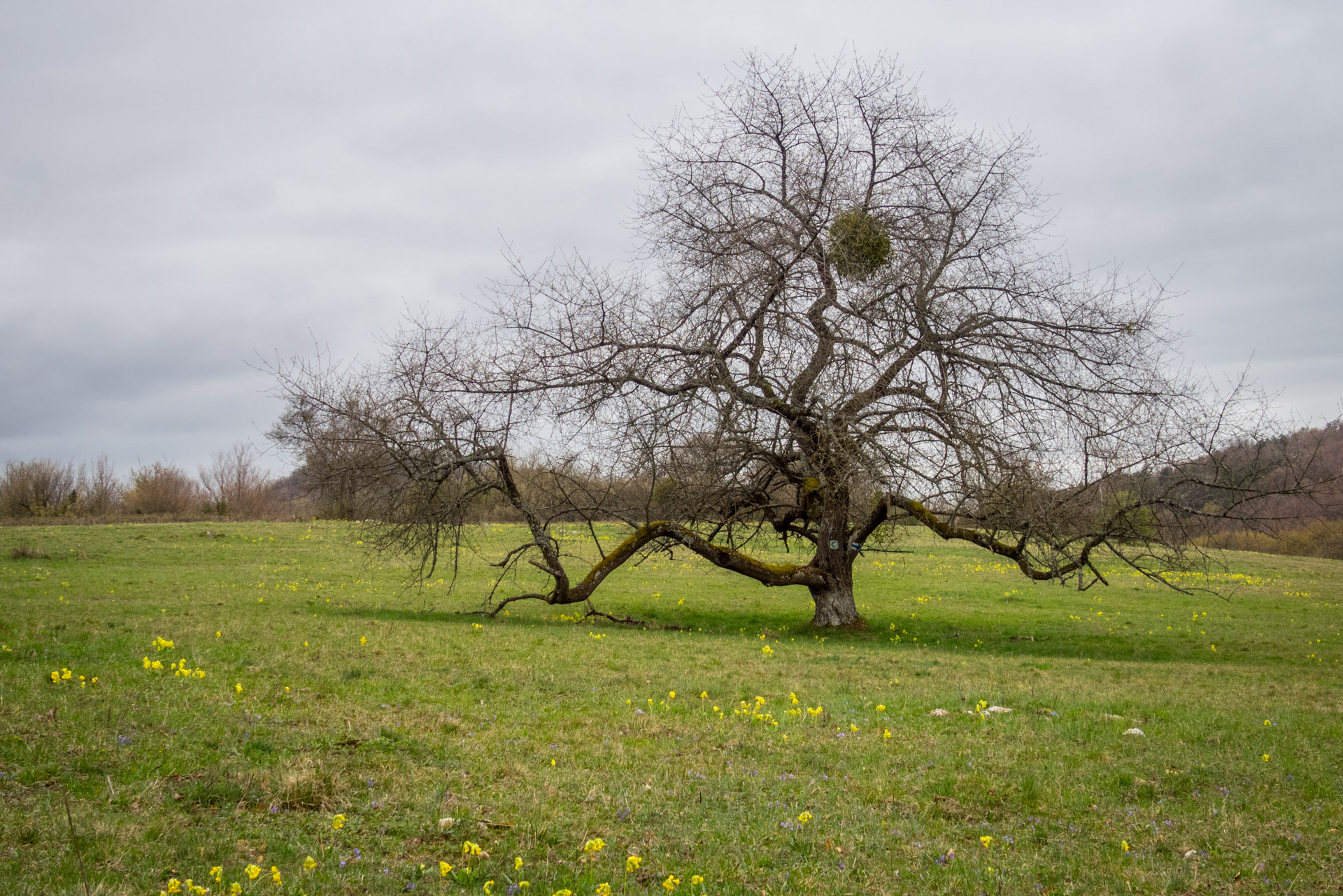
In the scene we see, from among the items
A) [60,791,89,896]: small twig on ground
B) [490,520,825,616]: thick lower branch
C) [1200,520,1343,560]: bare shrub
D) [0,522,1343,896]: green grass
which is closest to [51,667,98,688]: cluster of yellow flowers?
[0,522,1343,896]: green grass

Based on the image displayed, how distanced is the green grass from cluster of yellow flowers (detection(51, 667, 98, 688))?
0.09 meters

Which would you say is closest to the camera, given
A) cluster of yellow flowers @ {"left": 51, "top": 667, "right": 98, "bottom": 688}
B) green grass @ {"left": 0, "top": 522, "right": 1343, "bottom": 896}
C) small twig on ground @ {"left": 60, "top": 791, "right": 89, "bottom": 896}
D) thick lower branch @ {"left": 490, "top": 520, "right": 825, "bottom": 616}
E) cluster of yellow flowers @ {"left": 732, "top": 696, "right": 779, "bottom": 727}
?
small twig on ground @ {"left": 60, "top": 791, "right": 89, "bottom": 896}

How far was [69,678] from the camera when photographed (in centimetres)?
785

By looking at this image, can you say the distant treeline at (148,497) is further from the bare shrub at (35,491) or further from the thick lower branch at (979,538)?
the thick lower branch at (979,538)

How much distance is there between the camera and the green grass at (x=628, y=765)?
15.7 feet

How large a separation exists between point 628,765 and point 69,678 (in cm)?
577

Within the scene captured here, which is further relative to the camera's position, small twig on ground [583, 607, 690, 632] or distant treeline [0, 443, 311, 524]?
distant treeline [0, 443, 311, 524]

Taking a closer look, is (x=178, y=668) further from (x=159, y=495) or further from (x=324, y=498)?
(x=159, y=495)

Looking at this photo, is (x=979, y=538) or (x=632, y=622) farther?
(x=632, y=622)

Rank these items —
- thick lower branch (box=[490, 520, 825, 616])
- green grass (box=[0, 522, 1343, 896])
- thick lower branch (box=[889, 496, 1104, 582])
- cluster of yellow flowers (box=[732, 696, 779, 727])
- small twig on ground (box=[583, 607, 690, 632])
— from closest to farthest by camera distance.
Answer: green grass (box=[0, 522, 1343, 896])
cluster of yellow flowers (box=[732, 696, 779, 727])
thick lower branch (box=[889, 496, 1104, 582])
thick lower branch (box=[490, 520, 825, 616])
small twig on ground (box=[583, 607, 690, 632])

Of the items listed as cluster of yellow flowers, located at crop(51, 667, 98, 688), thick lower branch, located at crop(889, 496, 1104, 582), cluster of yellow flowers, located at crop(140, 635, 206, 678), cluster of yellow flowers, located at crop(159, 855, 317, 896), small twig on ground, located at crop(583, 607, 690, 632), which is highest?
thick lower branch, located at crop(889, 496, 1104, 582)

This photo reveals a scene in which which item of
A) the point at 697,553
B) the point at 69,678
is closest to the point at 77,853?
the point at 69,678

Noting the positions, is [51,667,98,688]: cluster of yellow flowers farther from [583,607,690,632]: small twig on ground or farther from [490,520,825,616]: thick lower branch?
[583,607,690,632]: small twig on ground

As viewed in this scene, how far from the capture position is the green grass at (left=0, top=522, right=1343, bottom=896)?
4789 millimetres
